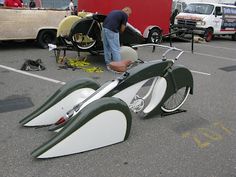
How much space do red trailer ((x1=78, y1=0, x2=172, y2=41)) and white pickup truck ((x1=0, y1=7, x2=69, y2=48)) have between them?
74.9 inches

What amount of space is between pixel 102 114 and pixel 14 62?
18.3 feet

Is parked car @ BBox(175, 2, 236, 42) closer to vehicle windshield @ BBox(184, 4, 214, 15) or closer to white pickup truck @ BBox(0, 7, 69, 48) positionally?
vehicle windshield @ BBox(184, 4, 214, 15)

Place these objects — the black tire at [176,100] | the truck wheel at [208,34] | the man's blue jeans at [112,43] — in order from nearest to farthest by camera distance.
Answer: the black tire at [176,100] < the man's blue jeans at [112,43] < the truck wheel at [208,34]

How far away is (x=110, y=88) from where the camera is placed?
4234 millimetres

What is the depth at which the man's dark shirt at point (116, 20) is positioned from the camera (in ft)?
25.2

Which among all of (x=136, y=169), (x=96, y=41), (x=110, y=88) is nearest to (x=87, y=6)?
(x=96, y=41)

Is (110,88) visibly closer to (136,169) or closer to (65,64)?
(136,169)

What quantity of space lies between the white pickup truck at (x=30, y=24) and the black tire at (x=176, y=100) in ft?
21.3

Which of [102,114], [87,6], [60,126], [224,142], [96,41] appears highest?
[87,6]

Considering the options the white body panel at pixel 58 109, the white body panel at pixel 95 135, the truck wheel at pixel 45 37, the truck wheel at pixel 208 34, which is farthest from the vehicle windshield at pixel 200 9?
the white body panel at pixel 95 135

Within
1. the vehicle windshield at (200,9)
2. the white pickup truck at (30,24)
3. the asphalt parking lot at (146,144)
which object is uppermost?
the vehicle windshield at (200,9)

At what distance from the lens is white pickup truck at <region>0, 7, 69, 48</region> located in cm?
965

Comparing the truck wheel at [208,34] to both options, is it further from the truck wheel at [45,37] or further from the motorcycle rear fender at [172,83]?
the motorcycle rear fender at [172,83]

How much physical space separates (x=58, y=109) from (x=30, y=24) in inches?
256
